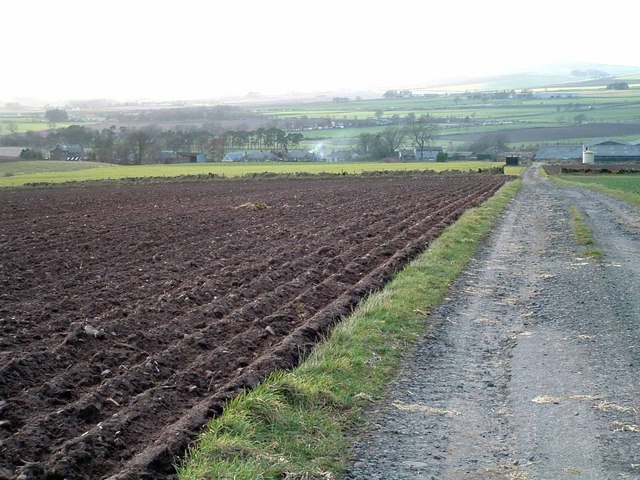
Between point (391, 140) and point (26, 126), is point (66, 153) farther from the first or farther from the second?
point (26, 126)

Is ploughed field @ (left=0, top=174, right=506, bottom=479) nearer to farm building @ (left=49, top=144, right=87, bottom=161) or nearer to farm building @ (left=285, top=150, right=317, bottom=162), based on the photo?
farm building @ (left=49, top=144, right=87, bottom=161)

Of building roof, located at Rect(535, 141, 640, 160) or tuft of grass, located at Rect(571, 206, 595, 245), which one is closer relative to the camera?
tuft of grass, located at Rect(571, 206, 595, 245)

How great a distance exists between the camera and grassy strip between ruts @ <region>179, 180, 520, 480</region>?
261 inches

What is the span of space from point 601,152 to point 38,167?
2881 inches

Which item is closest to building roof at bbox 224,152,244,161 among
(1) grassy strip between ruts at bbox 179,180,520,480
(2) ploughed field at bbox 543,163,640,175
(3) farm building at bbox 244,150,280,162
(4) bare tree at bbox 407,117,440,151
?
(3) farm building at bbox 244,150,280,162

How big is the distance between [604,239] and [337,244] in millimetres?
7625

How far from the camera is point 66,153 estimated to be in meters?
123

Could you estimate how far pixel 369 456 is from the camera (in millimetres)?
7082

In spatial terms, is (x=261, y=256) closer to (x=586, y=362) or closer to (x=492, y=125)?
(x=586, y=362)

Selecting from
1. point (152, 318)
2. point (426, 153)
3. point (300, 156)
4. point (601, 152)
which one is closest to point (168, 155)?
point (300, 156)

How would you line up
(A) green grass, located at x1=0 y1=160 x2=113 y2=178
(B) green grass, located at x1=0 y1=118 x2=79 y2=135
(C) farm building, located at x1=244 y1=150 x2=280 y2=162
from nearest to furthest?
(A) green grass, located at x1=0 y1=160 x2=113 y2=178, (C) farm building, located at x1=244 y1=150 x2=280 y2=162, (B) green grass, located at x1=0 y1=118 x2=79 y2=135

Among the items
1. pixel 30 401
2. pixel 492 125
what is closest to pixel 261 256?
pixel 30 401

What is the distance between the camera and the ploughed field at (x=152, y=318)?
7254 mm

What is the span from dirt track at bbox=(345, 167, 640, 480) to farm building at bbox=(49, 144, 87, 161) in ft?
371
